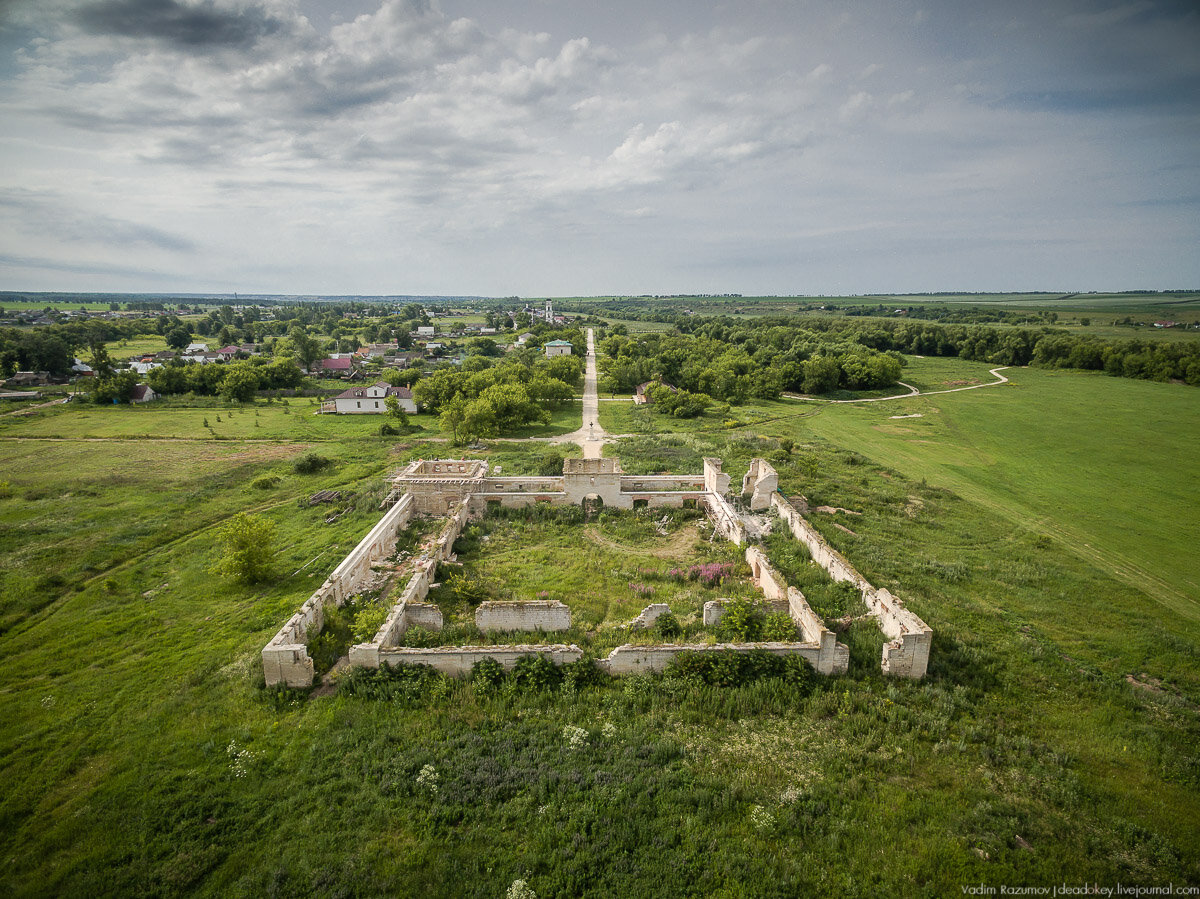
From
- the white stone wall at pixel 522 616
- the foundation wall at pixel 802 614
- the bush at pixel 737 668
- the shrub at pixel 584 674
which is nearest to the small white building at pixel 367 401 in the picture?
the white stone wall at pixel 522 616

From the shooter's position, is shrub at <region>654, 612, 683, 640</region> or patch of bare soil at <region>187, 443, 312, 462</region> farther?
patch of bare soil at <region>187, 443, 312, 462</region>

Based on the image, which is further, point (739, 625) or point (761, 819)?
point (739, 625)

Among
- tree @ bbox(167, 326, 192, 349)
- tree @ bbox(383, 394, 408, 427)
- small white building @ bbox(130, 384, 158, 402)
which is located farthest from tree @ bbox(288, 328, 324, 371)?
tree @ bbox(167, 326, 192, 349)

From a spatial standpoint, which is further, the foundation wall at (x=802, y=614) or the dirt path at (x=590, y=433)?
the dirt path at (x=590, y=433)

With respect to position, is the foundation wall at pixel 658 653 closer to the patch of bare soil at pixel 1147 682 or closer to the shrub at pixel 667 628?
the shrub at pixel 667 628

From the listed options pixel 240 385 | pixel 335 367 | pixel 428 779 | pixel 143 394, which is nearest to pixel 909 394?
pixel 428 779

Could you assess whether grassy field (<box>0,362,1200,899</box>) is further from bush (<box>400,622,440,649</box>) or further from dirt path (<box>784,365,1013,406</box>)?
dirt path (<box>784,365,1013,406</box>)

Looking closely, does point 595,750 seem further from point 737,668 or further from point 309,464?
point 309,464
